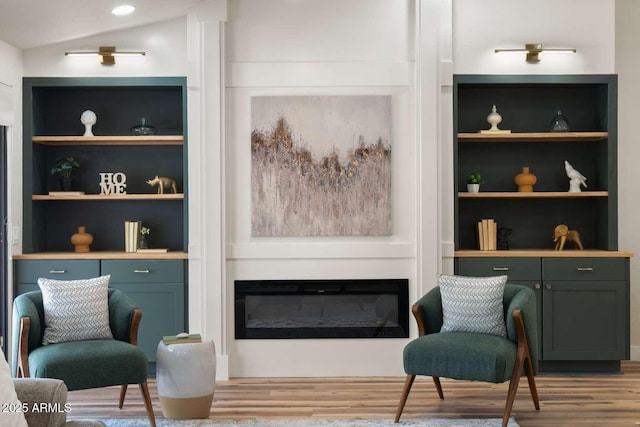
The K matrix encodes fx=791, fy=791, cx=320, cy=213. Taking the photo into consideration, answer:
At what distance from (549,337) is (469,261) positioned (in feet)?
2.57

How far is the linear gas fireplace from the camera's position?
5711 millimetres

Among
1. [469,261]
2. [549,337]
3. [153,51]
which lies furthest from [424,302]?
[153,51]

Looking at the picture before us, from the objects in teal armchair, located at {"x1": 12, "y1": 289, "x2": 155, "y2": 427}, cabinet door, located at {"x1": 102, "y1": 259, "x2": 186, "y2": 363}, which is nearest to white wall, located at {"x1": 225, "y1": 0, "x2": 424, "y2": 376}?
cabinet door, located at {"x1": 102, "y1": 259, "x2": 186, "y2": 363}

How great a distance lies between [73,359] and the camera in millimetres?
4125

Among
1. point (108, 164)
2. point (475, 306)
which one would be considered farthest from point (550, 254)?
point (108, 164)

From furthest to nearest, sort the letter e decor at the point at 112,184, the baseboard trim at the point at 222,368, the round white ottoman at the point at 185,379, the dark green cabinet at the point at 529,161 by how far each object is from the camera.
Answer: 1. the dark green cabinet at the point at 529,161
2. the letter e decor at the point at 112,184
3. the baseboard trim at the point at 222,368
4. the round white ottoman at the point at 185,379

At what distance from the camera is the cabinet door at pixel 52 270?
5.61 meters

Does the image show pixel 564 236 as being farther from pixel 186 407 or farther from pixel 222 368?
pixel 186 407

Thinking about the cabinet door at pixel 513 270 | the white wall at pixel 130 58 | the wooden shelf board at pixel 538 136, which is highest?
the white wall at pixel 130 58

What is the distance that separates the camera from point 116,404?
16.1 ft

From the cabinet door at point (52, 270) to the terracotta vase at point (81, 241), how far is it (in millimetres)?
327

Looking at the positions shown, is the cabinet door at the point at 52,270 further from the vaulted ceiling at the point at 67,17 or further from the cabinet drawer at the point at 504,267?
the cabinet drawer at the point at 504,267

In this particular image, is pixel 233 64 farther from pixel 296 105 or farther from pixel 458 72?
pixel 458 72

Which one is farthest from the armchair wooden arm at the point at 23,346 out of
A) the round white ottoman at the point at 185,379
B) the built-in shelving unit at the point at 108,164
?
the built-in shelving unit at the point at 108,164
